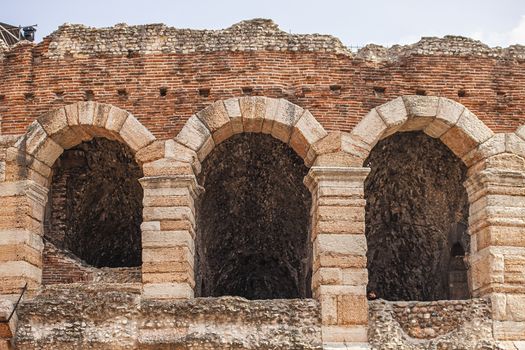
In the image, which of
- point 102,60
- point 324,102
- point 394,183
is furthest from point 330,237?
point 102,60

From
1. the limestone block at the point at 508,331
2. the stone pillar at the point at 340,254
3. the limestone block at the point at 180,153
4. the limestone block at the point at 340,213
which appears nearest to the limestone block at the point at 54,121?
the limestone block at the point at 180,153

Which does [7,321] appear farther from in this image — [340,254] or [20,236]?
[340,254]

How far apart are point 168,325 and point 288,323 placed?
155cm

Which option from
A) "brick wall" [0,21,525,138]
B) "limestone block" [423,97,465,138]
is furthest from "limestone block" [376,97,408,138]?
"limestone block" [423,97,465,138]

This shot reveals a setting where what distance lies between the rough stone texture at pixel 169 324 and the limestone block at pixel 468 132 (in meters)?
3.19

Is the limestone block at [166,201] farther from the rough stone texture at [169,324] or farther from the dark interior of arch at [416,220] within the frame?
the dark interior of arch at [416,220]

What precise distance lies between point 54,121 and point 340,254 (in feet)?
14.5

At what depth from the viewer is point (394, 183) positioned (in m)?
15.0

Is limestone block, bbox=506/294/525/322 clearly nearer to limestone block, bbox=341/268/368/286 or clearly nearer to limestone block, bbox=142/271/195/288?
limestone block, bbox=341/268/368/286

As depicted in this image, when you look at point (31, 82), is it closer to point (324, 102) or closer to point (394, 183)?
point (324, 102)

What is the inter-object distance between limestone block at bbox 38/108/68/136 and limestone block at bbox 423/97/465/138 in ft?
17.1

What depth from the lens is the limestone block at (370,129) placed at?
1279 cm

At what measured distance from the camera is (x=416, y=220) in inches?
602

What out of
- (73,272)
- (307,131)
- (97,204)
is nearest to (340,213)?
(307,131)
